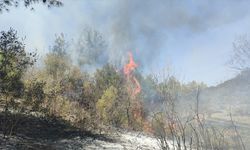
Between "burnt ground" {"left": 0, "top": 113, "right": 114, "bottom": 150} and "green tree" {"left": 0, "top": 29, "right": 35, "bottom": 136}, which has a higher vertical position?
"green tree" {"left": 0, "top": 29, "right": 35, "bottom": 136}

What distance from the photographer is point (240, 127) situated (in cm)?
3659

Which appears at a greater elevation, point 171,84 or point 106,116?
point 106,116

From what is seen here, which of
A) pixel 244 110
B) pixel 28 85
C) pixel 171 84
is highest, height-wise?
pixel 244 110

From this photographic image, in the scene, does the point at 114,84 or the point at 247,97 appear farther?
the point at 247,97

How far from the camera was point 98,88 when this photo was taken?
37594mm

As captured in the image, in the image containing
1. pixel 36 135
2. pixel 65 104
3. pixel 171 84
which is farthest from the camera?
pixel 65 104

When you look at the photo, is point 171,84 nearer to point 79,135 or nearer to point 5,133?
point 5,133

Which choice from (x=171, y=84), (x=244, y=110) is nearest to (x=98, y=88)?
(x=244, y=110)

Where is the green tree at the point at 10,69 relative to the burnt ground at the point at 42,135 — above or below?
above

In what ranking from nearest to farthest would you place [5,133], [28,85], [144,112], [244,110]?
[5,133] → [28,85] → [144,112] → [244,110]

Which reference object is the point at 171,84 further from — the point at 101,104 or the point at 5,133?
the point at 101,104

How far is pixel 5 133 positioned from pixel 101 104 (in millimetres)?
18356

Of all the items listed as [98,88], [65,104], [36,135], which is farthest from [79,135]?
[98,88]

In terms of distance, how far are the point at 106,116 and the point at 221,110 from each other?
24320 mm
